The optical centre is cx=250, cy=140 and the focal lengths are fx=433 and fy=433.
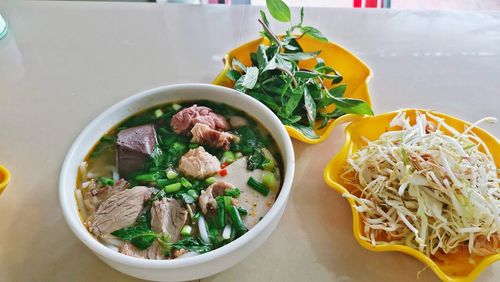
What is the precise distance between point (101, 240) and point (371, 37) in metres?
1.10

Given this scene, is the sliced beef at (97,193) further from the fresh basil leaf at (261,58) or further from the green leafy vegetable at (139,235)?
the fresh basil leaf at (261,58)

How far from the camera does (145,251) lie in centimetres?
79

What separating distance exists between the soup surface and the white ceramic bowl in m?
0.02

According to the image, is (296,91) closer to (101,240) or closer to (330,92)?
(330,92)

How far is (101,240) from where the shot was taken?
2.64 feet

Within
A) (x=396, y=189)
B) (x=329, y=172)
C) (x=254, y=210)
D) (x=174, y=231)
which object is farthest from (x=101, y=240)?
(x=396, y=189)

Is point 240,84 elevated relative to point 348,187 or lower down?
elevated

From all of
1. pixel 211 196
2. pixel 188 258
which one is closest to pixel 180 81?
pixel 211 196

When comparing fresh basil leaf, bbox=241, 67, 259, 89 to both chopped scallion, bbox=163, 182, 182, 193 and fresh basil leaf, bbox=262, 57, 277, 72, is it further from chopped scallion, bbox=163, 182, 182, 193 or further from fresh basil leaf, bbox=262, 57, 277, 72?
chopped scallion, bbox=163, 182, 182, 193

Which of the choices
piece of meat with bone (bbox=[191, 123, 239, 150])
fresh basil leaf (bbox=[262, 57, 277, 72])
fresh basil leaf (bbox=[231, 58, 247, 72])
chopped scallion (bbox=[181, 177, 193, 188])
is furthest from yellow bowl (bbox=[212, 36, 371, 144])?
chopped scallion (bbox=[181, 177, 193, 188])

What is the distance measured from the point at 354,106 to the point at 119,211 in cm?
58

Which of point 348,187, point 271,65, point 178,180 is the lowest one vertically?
point 348,187

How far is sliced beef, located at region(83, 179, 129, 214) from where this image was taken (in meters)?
0.87

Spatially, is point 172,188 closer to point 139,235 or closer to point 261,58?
point 139,235
